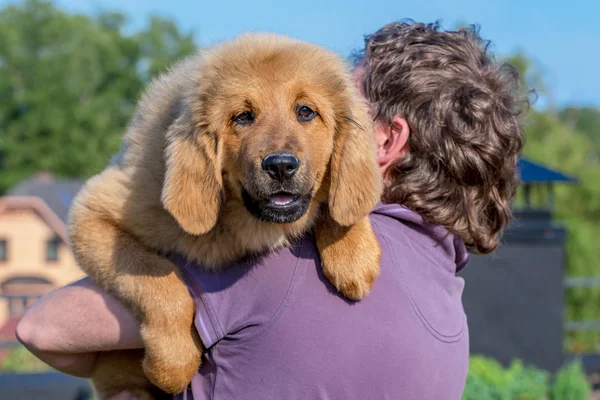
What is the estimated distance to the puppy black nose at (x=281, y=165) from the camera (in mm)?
2611

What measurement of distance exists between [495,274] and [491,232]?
6.41 meters

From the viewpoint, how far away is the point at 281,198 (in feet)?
8.90

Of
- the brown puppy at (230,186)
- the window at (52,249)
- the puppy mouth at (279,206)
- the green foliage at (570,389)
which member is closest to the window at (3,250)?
the window at (52,249)

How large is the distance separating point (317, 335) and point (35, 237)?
1342 inches

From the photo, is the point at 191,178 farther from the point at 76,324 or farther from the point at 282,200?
the point at 76,324

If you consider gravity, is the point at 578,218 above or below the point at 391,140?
below

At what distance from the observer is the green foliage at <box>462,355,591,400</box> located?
241 inches

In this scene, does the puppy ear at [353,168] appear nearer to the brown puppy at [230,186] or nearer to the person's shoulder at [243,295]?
the brown puppy at [230,186]

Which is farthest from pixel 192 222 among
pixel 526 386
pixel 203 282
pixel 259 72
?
pixel 526 386

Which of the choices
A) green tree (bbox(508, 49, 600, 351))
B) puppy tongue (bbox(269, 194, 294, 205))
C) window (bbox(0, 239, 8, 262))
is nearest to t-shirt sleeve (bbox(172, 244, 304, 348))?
puppy tongue (bbox(269, 194, 294, 205))

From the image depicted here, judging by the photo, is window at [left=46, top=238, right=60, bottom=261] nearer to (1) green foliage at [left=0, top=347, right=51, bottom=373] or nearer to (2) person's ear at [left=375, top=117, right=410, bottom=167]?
(1) green foliage at [left=0, top=347, right=51, bottom=373]

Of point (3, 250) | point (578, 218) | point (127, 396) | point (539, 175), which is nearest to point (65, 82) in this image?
point (3, 250)

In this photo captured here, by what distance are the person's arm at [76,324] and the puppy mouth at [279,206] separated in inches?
21.1

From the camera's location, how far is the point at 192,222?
2.61m
